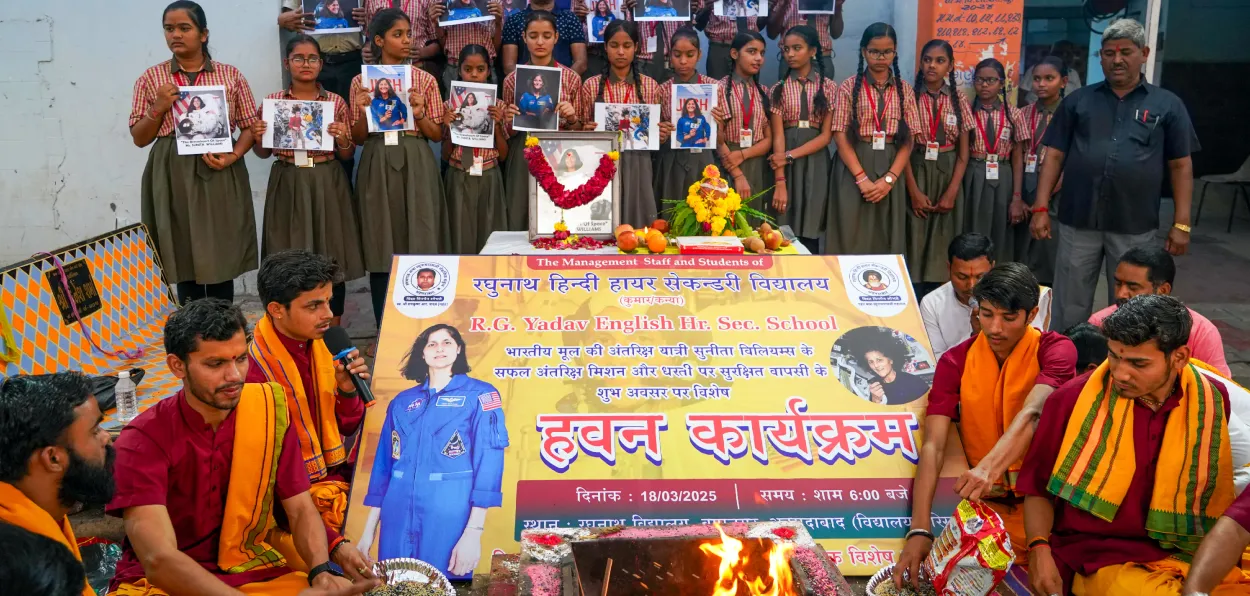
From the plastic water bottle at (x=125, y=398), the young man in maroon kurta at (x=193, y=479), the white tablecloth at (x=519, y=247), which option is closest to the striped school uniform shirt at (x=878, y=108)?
the white tablecloth at (x=519, y=247)

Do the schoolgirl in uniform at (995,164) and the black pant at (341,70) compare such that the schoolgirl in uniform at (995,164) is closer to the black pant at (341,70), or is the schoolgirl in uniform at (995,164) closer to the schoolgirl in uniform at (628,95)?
the schoolgirl in uniform at (628,95)

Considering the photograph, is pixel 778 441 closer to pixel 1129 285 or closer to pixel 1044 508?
pixel 1044 508

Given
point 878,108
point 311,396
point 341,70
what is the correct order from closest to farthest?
point 311,396 → point 878,108 → point 341,70

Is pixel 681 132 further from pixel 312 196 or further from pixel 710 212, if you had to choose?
pixel 312 196

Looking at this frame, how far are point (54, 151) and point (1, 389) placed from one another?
21.0ft

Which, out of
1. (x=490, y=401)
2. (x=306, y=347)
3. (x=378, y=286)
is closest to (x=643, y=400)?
(x=490, y=401)

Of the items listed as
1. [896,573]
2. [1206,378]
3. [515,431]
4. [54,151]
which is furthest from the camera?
[54,151]

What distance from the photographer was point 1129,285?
176 inches

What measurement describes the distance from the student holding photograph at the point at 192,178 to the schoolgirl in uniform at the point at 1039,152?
5387mm

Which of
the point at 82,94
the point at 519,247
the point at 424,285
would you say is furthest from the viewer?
the point at 82,94

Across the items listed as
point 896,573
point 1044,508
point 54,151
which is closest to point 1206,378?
point 1044,508

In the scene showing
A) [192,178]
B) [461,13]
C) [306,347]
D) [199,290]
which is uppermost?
[461,13]

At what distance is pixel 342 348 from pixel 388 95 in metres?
2.71

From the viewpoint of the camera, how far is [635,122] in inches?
257
